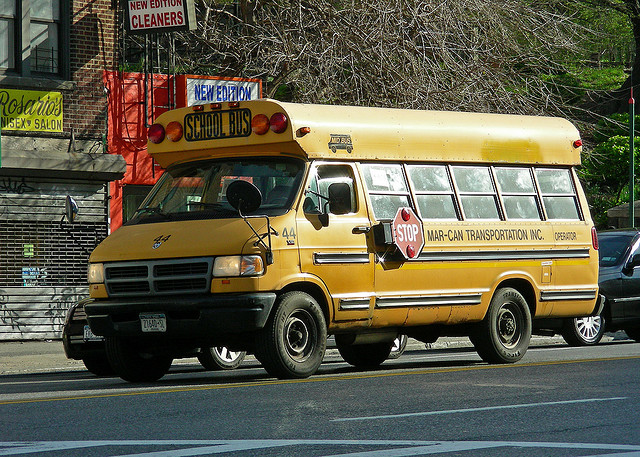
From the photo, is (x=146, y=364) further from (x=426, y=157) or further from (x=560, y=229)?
(x=560, y=229)

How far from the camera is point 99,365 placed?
13.8 meters

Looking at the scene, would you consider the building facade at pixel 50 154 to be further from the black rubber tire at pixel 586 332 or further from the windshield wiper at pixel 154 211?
the black rubber tire at pixel 586 332

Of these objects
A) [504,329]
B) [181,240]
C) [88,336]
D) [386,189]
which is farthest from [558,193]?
[88,336]

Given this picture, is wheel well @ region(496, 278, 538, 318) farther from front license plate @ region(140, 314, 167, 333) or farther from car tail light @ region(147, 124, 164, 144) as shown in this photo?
front license plate @ region(140, 314, 167, 333)

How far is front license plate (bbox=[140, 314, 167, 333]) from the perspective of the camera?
35.9 feet

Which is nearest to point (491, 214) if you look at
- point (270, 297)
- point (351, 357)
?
point (351, 357)

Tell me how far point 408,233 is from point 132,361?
316cm

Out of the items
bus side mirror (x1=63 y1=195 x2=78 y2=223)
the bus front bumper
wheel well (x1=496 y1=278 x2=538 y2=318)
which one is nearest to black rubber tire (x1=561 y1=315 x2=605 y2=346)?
wheel well (x1=496 y1=278 x2=538 y2=318)

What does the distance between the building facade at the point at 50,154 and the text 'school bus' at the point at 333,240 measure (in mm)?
7903

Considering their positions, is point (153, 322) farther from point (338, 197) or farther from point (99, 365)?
point (99, 365)

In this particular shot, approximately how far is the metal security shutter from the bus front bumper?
9.12 meters

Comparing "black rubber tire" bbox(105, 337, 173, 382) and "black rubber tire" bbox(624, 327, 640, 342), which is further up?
"black rubber tire" bbox(105, 337, 173, 382)

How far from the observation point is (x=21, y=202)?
1994 centimetres

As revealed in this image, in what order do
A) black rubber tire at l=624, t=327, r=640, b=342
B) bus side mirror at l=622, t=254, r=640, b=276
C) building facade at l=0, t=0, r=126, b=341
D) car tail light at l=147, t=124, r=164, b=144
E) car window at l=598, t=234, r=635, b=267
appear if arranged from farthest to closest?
1. building facade at l=0, t=0, r=126, b=341
2. black rubber tire at l=624, t=327, r=640, b=342
3. car window at l=598, t=234, r=635, b=267
4. bus side mirror at l=622, t=254, r=640, b=276
5. car tail light at l=147, t=124, r=164, b=144
